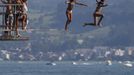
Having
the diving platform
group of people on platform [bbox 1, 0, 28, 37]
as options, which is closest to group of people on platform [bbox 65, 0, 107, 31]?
the diving platform

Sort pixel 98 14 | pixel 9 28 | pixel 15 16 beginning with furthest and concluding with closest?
pixel 15 16 → pixel 9 28 → pixel 98 14

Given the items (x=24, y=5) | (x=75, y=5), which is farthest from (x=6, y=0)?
(x=75, y=5)

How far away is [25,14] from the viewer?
45.3 meters

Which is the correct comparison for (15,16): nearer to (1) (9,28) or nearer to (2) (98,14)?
(1) (9,28)

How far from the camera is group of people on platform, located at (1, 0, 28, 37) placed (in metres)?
44.2

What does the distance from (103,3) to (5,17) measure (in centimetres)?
738

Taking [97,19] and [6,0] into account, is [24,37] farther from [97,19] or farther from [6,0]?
[97,19]

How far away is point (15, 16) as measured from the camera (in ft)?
148

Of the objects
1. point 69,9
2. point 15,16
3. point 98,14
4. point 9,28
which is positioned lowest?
point 9,28

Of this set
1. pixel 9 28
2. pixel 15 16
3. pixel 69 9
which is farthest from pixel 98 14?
pixel 15 16

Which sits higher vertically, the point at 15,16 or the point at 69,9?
the point at 69,9

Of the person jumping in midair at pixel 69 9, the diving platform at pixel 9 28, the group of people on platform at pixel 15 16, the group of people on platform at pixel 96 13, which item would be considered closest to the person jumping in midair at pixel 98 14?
the group of people on platform at pixel 96 13

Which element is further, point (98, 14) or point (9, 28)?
point (9, 28)

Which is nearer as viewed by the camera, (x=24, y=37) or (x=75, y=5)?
(x=75, y=5)
